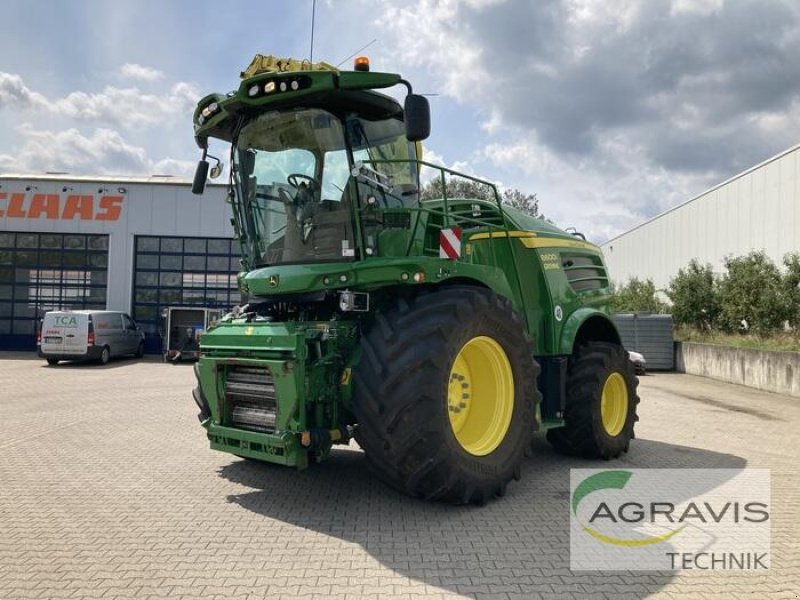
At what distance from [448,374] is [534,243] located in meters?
2.60

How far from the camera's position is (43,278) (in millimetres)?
23828

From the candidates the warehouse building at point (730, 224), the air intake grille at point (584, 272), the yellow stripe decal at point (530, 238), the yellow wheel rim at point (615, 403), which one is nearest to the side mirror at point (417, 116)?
the yellow stripe decal at point (530, 238)

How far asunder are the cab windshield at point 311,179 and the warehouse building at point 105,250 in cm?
1879

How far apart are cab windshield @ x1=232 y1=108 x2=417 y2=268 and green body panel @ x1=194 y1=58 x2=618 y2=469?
0.31ft

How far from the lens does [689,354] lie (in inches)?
789

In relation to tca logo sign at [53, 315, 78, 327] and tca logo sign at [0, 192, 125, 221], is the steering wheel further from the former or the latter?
tca logo sign at [0, 192, 125, 221]

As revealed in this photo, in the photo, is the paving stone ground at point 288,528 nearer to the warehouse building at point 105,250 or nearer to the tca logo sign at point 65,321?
the tca logo sign at point 65,321

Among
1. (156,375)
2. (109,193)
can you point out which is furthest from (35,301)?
(156,375)

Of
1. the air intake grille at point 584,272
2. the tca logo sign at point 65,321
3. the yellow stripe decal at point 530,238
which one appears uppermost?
the yellow stripe decal at point 530,238

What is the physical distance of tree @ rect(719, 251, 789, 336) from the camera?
16.5 meters

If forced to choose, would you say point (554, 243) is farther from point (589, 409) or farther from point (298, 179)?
point (298, 179)

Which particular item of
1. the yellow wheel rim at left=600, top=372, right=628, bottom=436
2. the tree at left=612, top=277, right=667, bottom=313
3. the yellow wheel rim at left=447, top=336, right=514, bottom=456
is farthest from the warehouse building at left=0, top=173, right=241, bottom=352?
the yellow wheel rim at left=447, top=336, right=514, bottom=456

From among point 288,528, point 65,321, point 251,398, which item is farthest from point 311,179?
point 65,321

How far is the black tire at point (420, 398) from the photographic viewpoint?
4.43 meters
